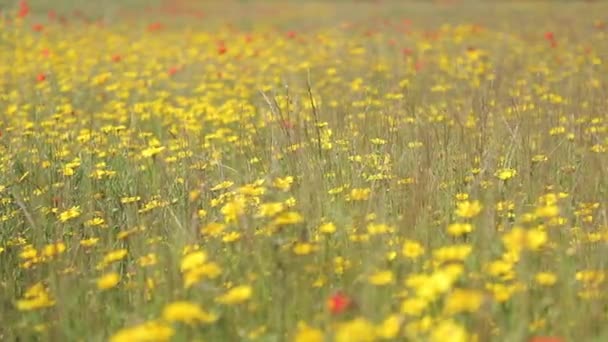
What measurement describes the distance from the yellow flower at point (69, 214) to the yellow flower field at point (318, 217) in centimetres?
3

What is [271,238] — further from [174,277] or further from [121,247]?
[121,247]

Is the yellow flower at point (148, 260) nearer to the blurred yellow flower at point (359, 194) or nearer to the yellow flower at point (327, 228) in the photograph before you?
the yellow flower at point (327, 228)

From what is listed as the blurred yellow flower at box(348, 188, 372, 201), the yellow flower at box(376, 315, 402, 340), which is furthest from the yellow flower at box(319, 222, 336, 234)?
the yellow flower at box(376, 315, 402, 340)

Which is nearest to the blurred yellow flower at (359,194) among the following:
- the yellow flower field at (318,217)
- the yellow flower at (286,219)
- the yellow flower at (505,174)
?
the yellow flower field at (318,217)

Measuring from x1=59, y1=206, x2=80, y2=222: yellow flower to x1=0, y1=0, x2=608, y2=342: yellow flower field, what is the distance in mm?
33

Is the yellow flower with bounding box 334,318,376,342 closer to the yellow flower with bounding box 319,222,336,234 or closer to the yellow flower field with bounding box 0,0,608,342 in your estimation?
the yellow flower field with bounding box 0,0,608,342

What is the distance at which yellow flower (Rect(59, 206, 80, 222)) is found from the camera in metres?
2.87

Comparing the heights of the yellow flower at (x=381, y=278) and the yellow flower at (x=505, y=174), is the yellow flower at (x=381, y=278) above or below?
below

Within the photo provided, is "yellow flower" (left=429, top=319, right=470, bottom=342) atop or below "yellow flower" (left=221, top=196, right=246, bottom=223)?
atop

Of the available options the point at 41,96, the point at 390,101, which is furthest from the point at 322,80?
the point at 41,96

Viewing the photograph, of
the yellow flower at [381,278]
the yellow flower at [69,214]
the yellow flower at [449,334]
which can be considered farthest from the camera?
the yellow flower at [69,214]

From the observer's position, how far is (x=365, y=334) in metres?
1.66

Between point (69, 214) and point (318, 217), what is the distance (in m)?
1.00

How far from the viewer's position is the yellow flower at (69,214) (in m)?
2.87
